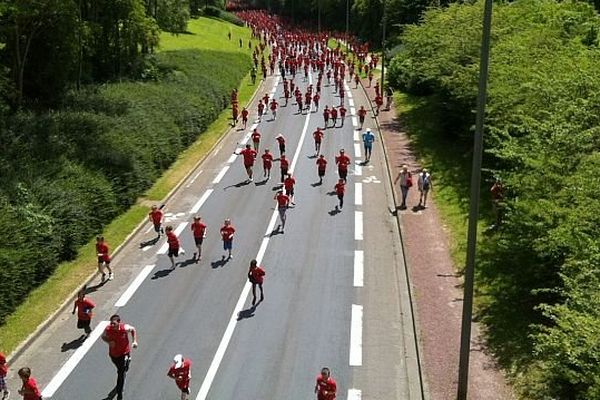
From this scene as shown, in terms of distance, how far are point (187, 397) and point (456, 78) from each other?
2039cm

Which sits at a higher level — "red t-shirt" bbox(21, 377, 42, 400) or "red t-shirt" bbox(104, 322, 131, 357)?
"red t-shirt" bbox(104, 322, 131, 357)

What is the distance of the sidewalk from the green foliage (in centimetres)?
54

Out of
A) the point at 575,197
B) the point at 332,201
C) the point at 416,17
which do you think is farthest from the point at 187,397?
the point at 416,17

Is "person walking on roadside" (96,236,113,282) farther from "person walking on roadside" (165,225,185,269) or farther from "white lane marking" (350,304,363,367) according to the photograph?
"white lane marking" (350,304,363,367)

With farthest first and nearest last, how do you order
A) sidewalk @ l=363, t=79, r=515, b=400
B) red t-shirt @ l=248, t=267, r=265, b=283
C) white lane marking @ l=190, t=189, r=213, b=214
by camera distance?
white lane marking @ l=190, t=189, r=213, b=214
red t-shirt @ l=248, t=267, r=265, b=283
sidewalk @ l=363, t=79, r=515, b=400

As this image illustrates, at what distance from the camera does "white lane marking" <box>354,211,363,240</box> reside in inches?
864

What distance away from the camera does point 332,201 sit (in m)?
25.4

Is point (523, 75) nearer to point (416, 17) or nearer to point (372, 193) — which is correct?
point (372, 193)

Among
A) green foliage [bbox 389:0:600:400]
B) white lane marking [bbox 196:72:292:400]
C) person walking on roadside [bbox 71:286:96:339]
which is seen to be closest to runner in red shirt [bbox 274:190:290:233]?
white lane marking [bbox 196:72:292:400]

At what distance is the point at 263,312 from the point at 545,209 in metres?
7.30

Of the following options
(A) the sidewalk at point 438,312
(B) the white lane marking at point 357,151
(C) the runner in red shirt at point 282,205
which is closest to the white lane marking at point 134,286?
(C) the runner in red shirt at point 282,205

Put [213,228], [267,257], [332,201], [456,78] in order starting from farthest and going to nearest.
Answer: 1. [456,78]
2. [332,201]
3. [213,228]
4. [267,257]

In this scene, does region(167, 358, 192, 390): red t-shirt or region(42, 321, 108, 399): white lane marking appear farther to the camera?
region(42, 321, 108, 399): white lane marking

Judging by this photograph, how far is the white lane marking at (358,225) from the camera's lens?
72.0 ft
